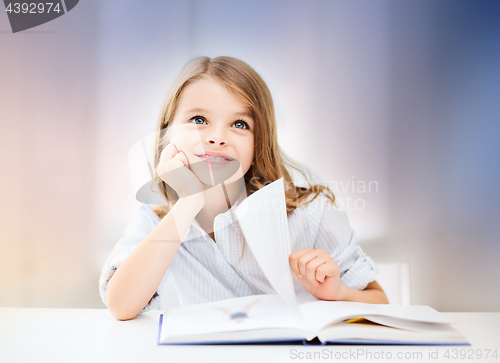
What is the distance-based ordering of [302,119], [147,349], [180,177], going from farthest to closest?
[302,119], [180,177], [147,349]

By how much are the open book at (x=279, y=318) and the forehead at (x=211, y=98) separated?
323 mm

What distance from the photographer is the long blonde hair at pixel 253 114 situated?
0.82 m

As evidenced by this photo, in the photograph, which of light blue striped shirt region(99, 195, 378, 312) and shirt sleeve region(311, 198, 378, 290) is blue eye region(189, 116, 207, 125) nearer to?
light blue striped shirt region(99, 195, 378, 312)

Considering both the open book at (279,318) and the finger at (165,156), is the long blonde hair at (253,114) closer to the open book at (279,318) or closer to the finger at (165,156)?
the finger at (165,156)

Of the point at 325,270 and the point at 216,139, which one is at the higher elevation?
the point at 216,139

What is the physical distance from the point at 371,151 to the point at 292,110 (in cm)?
27

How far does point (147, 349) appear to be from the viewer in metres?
0.41

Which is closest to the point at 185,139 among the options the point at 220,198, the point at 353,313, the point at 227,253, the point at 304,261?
the point at 220,198

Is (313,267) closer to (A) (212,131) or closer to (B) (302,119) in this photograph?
(A) (212,131)

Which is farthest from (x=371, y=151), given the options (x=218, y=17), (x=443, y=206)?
(x=218, y=17)

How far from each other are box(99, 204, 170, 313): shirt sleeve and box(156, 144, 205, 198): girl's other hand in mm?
144

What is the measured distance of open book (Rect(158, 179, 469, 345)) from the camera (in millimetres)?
412

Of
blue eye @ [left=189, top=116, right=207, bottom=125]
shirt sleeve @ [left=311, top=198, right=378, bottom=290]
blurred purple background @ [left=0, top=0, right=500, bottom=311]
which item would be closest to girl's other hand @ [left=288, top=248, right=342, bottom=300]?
shirt sleeve @ [left=311, top=198, right=378, bottom=290]

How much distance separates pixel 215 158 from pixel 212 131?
0.20 feet
